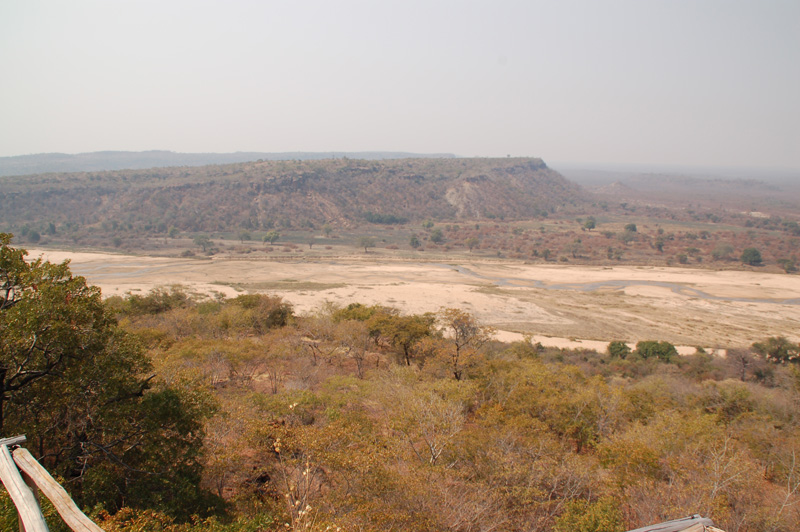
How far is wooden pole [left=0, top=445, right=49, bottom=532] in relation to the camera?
3.73 meters

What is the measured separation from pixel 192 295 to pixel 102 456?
41.9m

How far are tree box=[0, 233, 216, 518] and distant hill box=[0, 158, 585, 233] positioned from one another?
4915 inches

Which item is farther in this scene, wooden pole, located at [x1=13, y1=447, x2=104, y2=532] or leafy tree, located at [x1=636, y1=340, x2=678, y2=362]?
leafy tree, located at [x1=636, y1=340, x2=678, y2=362]

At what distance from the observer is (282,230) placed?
422ft

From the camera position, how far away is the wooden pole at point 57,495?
3885mm

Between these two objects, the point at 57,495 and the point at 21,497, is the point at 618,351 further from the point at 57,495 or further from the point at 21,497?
the point at 21,497

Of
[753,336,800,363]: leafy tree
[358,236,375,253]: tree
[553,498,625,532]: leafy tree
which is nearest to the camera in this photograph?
[553,498,625,532]: leafy tree

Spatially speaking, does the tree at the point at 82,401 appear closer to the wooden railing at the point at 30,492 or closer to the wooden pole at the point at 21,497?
the wooden railing at the point at 30,492

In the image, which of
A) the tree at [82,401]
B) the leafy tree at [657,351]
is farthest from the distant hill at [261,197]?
the tree at [82,401]

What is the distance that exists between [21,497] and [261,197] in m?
144

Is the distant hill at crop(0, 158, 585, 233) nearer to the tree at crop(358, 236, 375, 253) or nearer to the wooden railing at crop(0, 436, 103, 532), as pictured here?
the tree at crop(358, 236, 375, 253)

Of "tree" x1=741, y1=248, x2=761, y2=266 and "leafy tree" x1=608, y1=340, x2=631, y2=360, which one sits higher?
"tree" x1=741, y1=248, x2=761, y2=266

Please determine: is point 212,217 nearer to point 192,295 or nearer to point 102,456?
point 192,295

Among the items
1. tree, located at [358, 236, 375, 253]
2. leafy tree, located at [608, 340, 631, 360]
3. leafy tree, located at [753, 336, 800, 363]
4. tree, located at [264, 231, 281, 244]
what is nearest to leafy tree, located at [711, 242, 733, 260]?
leafy tree, located at [753, 336, 800, 363]
